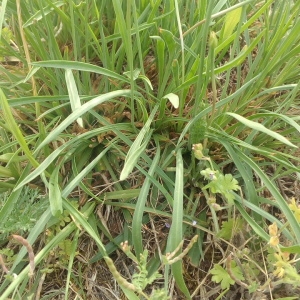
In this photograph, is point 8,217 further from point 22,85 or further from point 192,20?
point 192,20

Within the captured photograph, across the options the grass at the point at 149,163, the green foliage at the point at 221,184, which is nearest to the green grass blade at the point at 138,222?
the grass at the point at 149,163

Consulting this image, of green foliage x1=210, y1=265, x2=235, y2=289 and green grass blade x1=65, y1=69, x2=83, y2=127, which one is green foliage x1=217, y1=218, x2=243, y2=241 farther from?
green grass blade x1=65, y1=69, x2=83, y2=127

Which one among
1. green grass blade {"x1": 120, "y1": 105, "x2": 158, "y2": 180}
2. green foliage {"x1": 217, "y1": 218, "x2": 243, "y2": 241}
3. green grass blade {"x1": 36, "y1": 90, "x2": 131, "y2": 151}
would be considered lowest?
green foliage {"x1": 217, "y1": 218, "x2": 243, "y2": 241}

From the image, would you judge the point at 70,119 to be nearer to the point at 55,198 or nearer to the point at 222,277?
the point at 55,198

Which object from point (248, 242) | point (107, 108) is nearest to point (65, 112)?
point (107, 108)

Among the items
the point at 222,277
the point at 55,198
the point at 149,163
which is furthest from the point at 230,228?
the point at 55,198

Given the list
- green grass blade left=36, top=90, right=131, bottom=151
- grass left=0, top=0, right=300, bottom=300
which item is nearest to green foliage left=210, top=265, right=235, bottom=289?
grass left=0, top=0, right=300, bottom=300

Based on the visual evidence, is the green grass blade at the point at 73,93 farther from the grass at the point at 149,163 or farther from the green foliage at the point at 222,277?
the green foliage at the point at 222,277

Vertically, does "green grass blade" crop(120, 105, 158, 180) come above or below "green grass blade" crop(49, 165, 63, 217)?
above
